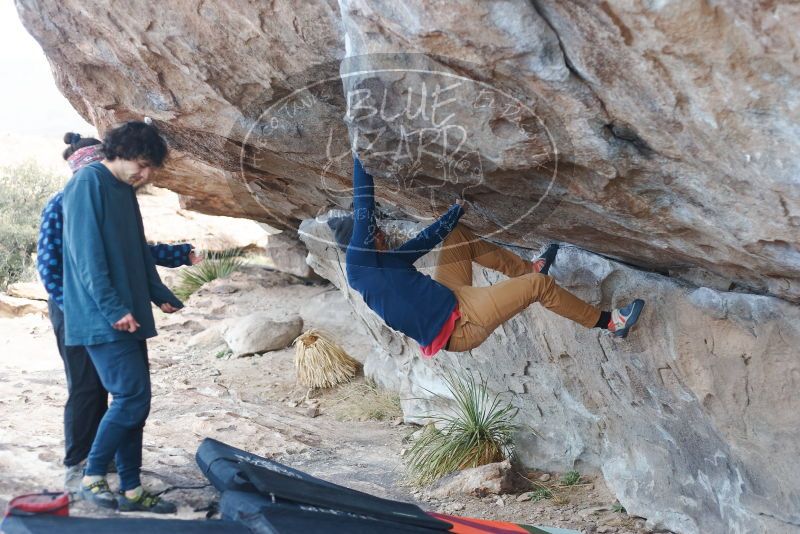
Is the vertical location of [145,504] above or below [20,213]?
below

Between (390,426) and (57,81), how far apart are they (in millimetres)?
3748

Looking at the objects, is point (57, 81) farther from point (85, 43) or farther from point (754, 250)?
point (754, 250)

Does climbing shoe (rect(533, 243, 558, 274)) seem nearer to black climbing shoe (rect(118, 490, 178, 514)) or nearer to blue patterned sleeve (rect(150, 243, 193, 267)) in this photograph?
blue patterned sleeve (rect(150, 243, 193, 267))

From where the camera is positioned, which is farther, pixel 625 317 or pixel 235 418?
pixel 235 418

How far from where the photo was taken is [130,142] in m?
3.38

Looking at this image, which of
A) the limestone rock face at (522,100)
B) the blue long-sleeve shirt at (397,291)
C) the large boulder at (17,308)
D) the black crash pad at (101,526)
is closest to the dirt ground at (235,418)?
the large boulder at (17,308)

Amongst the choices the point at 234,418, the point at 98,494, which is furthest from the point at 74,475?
the point at 234,418

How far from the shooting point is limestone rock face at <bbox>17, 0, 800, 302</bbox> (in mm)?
2461

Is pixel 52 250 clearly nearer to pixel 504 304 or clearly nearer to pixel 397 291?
pixel 397 291

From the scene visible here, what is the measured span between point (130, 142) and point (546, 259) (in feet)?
7.19

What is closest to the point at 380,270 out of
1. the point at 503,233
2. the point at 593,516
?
the point at 503,233

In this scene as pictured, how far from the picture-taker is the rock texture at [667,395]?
3.71m

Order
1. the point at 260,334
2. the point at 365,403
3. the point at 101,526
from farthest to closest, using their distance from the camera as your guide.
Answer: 1. the point at 260,334
2. the point at 365,403
3. the point at 101,526

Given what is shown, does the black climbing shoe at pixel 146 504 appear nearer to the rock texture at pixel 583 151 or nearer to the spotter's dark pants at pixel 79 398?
Answer: the spotter's dark pants at pixel 79 398
